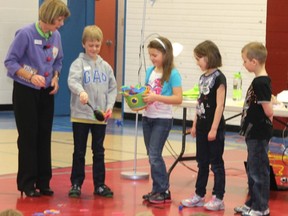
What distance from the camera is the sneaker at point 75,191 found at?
6066 millimetres

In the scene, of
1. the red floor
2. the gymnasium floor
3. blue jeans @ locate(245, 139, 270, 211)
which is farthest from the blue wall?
blue jeans @ locate(245, 139, 270, 211)

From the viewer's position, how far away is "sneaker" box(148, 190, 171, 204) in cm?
596

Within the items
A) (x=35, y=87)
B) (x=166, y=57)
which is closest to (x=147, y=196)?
(x=166, y=57)

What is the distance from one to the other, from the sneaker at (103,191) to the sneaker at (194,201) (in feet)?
2.18

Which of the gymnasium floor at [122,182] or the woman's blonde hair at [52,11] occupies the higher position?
the woman's blonde hair at [52,11]

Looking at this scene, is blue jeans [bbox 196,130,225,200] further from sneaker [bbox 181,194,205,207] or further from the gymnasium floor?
the gymnasium floor

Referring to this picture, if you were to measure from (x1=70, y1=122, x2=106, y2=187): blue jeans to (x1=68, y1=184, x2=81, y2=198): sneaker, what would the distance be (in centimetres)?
4

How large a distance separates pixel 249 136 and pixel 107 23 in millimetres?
9542

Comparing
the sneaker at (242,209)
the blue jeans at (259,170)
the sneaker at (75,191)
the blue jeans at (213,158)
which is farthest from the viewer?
the sneaker at (75,191)

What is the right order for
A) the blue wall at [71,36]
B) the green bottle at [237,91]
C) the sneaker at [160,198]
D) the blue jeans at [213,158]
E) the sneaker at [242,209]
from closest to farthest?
the sneaker at [242,209] → the blue jeans at [213,158] → the sneaker at [160,198] → the green bottle at [237,91] → the blue wall at [71,36]

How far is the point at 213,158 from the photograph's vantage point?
5746 millimetres

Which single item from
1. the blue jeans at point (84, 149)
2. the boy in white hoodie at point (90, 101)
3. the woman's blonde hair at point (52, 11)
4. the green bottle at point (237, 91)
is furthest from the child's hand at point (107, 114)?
the green bottle at point (237, 91)

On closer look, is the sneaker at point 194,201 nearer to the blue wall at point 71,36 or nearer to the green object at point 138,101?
the green object at point 138,101

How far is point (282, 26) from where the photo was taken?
35.6 feet
